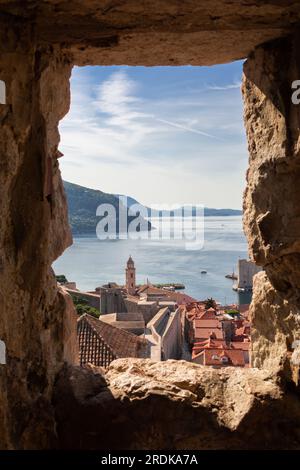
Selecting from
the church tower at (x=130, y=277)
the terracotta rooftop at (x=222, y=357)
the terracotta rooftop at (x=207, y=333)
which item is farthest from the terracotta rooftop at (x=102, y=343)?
the church tower at (x=130, y=277)

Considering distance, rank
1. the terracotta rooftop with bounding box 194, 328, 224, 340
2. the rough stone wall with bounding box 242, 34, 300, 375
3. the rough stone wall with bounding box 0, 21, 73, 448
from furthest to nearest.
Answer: the terracotta rooftop with bounding box 194, 328, 224, 340 < the rough stone wall with bounding box 242, 34, 300, 375 < the rough stone wall with bounding box 0, 21, 73, 448

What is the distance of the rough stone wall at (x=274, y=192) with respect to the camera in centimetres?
279

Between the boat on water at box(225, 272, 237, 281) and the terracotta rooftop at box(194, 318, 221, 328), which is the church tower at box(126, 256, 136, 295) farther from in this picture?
the boat on water at box(225, 272, 237, 281)

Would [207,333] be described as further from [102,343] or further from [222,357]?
[102,343]

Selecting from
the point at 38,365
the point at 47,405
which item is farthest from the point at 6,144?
the point at 47,405

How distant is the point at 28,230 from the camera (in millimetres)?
2740

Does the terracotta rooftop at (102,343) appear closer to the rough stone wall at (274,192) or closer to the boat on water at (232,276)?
the rough stone wall at (274,192)

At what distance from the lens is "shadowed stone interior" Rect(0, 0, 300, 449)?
259 cm

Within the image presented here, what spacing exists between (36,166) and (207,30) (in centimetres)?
132

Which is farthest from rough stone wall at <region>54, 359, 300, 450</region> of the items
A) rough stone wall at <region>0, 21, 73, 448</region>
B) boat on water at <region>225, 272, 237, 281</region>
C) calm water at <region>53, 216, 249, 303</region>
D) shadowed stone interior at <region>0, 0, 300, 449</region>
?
boat on water at <region>225, 272, 237, 281</region>

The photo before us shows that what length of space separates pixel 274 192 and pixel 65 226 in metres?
1.45

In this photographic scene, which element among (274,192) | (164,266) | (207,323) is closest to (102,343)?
(274,192)

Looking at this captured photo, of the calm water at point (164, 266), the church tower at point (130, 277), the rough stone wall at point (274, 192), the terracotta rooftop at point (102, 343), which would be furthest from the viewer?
the calm water at point (164, 266)
